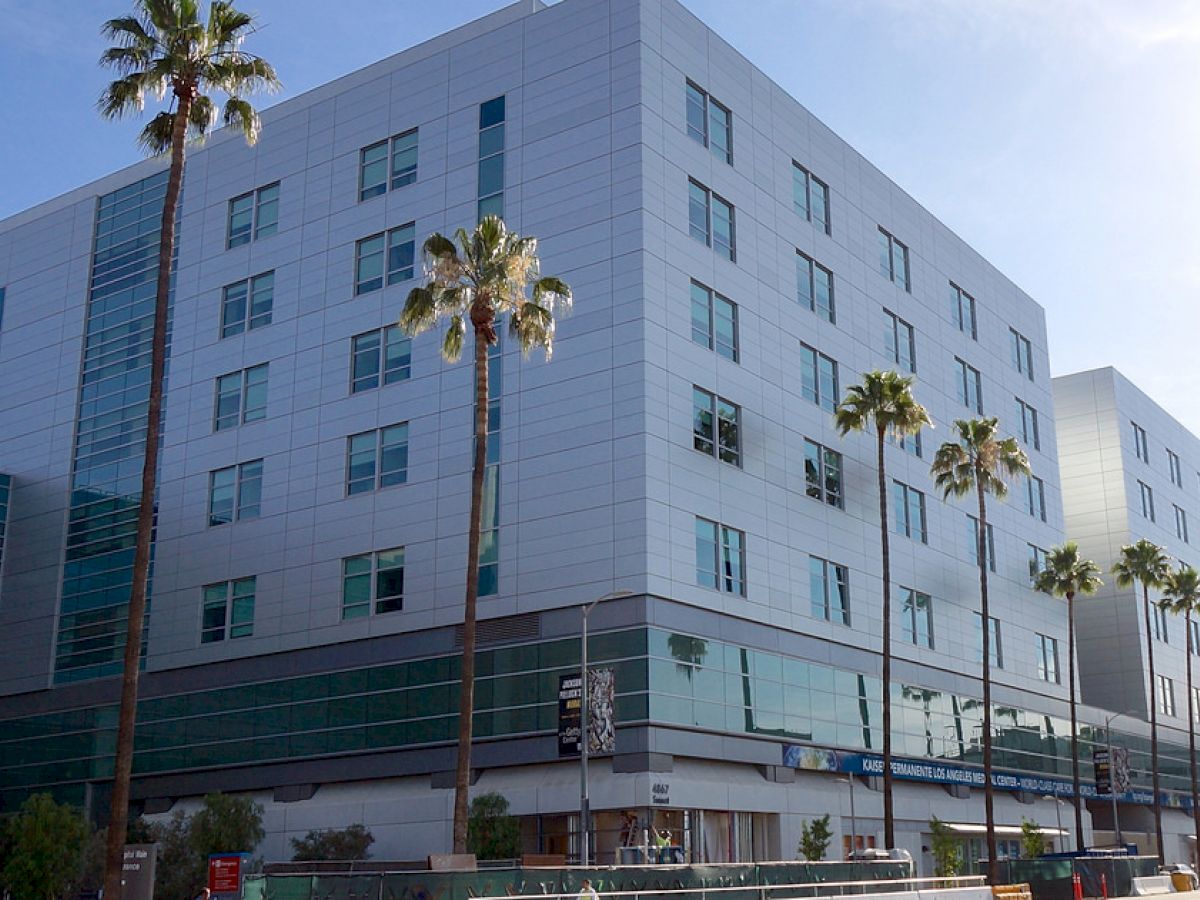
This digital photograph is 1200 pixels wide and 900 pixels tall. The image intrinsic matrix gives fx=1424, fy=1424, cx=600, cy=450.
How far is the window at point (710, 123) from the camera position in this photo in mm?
59125

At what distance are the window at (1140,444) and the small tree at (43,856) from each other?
81.5m

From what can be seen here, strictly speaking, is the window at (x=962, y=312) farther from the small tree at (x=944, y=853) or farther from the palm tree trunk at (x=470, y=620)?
the palm tree trunk at (x=470, y=620)

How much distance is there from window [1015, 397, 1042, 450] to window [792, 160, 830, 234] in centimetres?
2416

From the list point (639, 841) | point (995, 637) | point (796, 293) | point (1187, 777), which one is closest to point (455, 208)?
point (796, 293)

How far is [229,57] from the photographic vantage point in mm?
33000

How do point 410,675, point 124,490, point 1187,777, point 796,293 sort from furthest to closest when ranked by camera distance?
1. point 1187,777
2. point 124,490
3. point 796,293
4. point 410,675

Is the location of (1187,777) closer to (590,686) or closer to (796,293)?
(796,293)

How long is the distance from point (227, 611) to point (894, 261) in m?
37.5

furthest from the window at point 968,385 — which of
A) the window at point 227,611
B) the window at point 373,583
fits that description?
the window at point 227,611

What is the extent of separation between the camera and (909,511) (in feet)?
231

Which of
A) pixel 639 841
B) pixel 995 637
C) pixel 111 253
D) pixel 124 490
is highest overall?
pixel 111 253

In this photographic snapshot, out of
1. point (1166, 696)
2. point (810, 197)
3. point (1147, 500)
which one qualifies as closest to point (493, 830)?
point (810, 197)

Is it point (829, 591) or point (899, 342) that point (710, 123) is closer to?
point (899, 342)

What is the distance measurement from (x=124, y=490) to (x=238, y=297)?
1078 cm
